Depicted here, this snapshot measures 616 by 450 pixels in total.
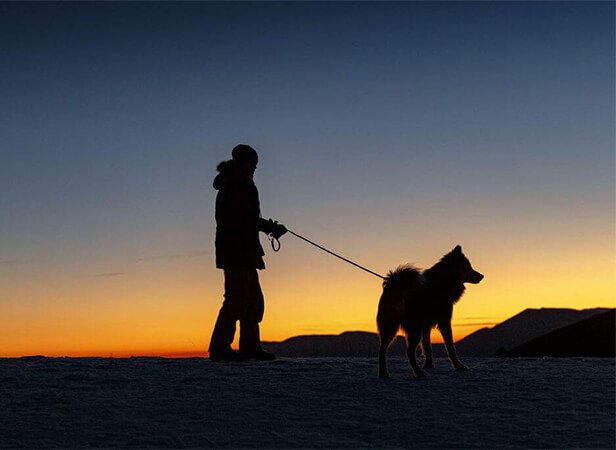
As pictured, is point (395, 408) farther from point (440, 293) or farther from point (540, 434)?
point (440, 293)

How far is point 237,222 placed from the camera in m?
10.8

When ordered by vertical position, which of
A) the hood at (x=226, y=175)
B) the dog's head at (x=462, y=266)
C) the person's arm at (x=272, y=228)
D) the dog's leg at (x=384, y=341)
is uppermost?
the hood at (x=226, y=175)

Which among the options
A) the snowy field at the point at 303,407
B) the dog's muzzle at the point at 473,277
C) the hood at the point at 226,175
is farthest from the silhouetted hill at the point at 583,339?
the hood at the point at 226,175

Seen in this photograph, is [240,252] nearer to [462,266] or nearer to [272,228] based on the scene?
[272,228]

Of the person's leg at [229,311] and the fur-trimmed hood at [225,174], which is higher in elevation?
the fur-trimmed hood at [225,174]

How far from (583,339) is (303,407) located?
33.4 ft

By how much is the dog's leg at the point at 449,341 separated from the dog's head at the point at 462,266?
2.02 feet

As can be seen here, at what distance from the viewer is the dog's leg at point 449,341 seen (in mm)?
9438

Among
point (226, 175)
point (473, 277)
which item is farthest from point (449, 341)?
point (226, 175)

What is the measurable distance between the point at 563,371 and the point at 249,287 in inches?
162

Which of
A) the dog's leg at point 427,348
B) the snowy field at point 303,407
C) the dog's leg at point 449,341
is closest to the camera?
the snowy field at point 303,407

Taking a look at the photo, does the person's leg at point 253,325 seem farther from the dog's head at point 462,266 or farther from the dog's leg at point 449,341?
the dog's head at point 462,266

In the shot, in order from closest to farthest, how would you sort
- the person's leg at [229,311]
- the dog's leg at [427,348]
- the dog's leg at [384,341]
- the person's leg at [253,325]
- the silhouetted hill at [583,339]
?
the dog's leg at [384,341], the dog's leg at [427,348], the person's leg at [229,311], the person's leg at [253,325], the silhouetted hill at [583,339]

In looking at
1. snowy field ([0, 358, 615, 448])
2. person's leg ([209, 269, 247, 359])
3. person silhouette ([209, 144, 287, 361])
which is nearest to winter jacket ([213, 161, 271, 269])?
person silhouette ([209, 144, 287, 361])
